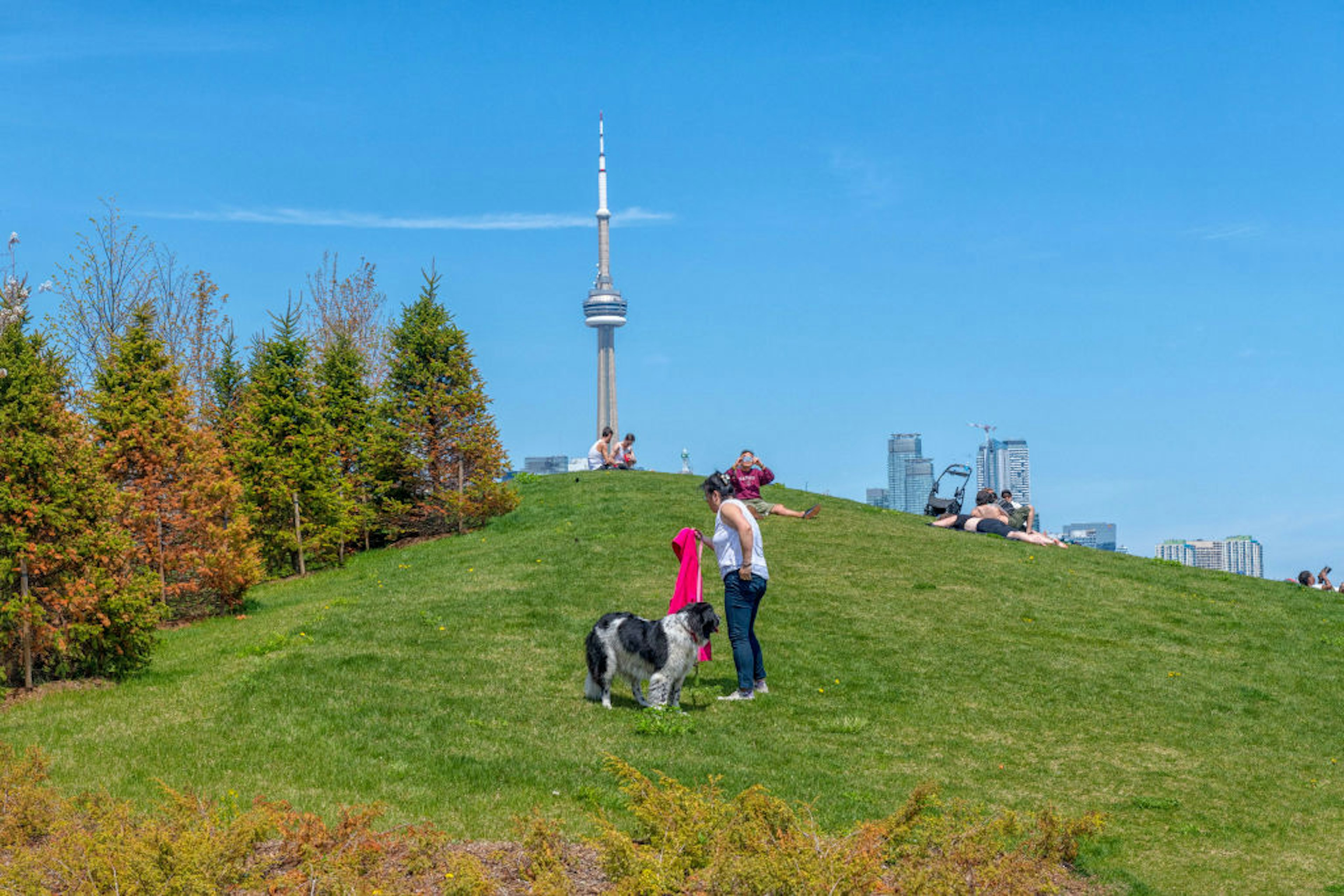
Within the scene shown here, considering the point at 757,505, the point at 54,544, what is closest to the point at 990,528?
the point at 757,505

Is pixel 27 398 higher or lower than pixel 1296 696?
higher

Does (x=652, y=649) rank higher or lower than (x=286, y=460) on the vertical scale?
lower

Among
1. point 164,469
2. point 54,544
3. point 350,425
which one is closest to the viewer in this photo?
point 54,544

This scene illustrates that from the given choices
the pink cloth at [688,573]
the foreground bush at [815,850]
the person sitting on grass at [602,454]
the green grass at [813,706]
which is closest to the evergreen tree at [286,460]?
the green grass at [813,706]

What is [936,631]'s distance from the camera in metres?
19.8

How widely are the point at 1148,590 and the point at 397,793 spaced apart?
799 inches

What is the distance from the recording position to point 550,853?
309 inches

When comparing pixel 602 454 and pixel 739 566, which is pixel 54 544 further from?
pixel 602 454

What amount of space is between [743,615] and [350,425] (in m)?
22.7

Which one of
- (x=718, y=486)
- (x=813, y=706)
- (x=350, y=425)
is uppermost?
(x=350, y=425)

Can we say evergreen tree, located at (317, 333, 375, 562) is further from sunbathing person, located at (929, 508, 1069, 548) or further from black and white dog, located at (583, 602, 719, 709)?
black and white dog, located at (583, 602, 719, 709)

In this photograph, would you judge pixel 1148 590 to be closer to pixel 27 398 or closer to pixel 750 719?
pixel 750 719

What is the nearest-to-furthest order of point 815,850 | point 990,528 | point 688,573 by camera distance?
point 815,850, point 688,573, point 990,528

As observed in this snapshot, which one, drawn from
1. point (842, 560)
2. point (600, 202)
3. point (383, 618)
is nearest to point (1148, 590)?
point (842, 560)
